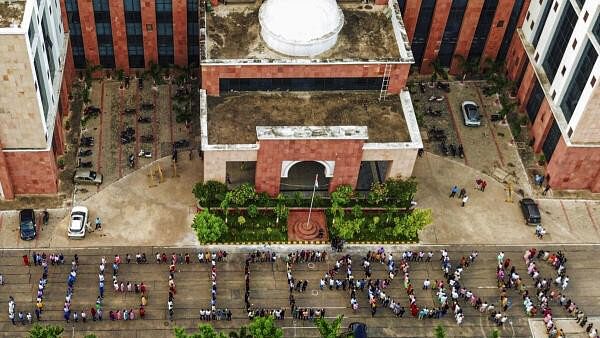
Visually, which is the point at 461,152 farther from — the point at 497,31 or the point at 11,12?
the point at 11,12

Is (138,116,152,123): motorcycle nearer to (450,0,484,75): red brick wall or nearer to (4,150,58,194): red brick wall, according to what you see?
(4,150,58,194): red brick wall

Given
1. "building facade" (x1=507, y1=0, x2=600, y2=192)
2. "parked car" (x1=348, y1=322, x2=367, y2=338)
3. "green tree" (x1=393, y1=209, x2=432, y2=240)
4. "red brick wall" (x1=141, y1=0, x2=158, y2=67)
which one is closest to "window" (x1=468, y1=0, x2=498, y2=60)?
"building facade" (x1=507, y1=0, x2=600, y2=192)

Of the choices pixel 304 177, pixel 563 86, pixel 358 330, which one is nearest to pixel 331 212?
pixel 304 177

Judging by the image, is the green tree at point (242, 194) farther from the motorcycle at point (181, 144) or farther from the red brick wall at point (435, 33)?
the red brick wall at point (435, 33)

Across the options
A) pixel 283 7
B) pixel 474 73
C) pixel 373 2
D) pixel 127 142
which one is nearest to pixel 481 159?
pixel 474 73

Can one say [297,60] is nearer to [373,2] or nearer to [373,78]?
[373,78]

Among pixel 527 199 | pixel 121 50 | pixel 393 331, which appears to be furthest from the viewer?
pixel 121 50

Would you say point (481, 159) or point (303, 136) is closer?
point (303, 136)
